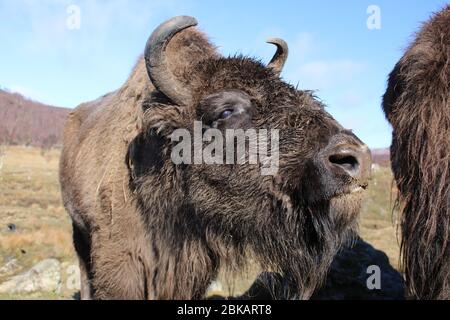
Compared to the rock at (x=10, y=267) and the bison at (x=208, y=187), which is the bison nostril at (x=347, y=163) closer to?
the bison at (x=208, y=187)

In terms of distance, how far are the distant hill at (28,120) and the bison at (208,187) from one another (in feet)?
85.5

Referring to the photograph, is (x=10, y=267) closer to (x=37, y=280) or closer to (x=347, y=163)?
(x=37, y=280)

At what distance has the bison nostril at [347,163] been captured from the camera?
11.2ft

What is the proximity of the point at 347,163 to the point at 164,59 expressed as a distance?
6.43 ft

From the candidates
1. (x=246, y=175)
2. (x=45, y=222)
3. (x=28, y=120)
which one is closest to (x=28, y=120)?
(x=28, y=120)

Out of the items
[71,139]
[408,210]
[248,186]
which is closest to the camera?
[248,186]

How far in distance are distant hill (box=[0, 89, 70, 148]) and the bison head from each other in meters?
26.5

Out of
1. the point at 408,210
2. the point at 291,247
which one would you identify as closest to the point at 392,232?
the point at 408,210

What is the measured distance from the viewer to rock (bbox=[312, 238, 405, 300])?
28.5ft

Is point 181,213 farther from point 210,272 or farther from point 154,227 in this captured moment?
point 210,272

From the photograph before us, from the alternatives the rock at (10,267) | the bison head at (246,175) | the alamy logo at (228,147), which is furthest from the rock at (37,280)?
the alamy logo at (228,147)

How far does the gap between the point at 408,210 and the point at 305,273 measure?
4.17ft

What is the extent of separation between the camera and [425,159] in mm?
4273

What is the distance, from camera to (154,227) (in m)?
4.66
